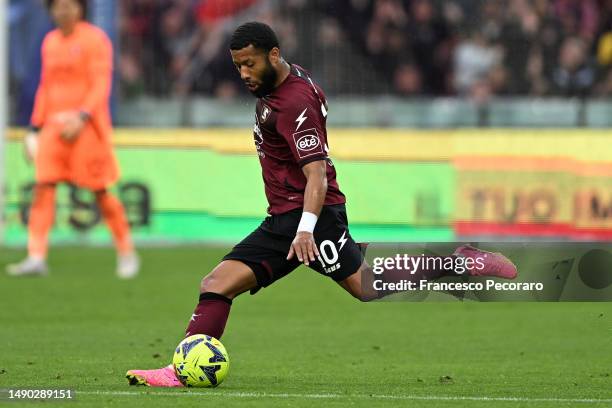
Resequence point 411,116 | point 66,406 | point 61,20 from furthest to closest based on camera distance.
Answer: point 411,116 → point 61,20 → point 66,406

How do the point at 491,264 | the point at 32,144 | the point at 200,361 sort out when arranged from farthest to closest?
1. the point at 32,144
2. the point at 200,361
3. the point at 491,264

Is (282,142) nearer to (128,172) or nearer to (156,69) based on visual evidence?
(128,172)

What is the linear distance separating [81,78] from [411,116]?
6.40 m

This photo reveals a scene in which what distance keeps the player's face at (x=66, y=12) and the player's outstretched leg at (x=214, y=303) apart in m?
A: 6.93

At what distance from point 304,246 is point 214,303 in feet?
2.13

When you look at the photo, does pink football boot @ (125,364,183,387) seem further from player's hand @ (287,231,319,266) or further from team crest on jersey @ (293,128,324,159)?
team crest on jersey @ (293,128,324,159)

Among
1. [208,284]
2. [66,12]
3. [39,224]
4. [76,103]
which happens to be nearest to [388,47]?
[76,103]

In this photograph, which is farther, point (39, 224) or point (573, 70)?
point (573, 70)

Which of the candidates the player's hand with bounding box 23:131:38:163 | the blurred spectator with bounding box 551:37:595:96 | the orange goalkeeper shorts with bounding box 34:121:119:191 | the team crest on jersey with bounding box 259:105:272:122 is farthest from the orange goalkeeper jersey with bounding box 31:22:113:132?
the blurred spectator with bounding box 551:37:595:96

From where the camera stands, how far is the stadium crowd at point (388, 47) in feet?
66.1

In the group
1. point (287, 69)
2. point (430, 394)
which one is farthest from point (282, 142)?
point (430, 394)

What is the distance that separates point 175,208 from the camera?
18656mm

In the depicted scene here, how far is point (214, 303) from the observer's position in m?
8.01

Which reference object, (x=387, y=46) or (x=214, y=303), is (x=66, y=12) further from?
(x=387, y=46)
